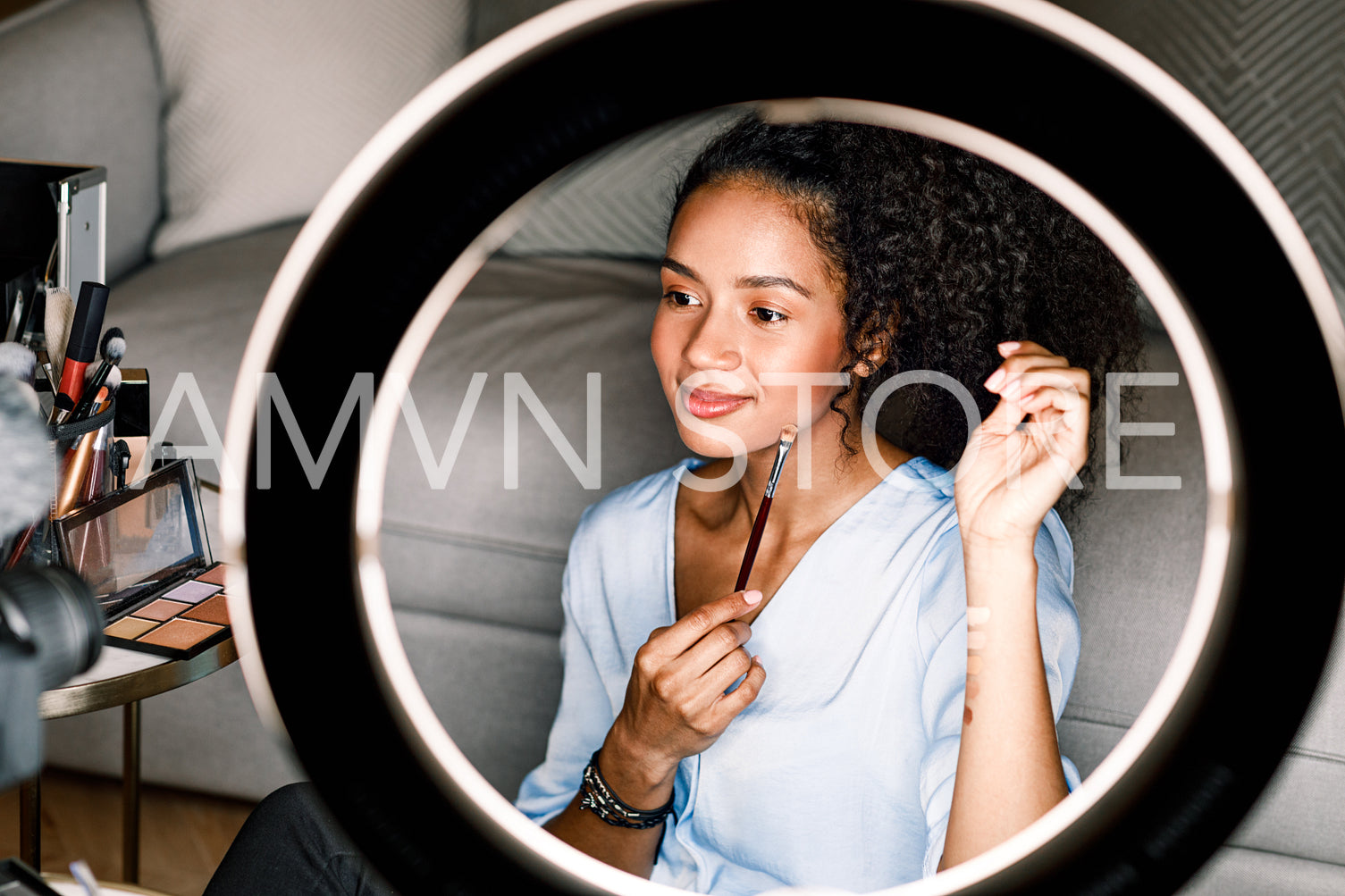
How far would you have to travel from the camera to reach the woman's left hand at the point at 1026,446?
0.30m

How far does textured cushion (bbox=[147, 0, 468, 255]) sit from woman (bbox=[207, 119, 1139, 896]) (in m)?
0.78

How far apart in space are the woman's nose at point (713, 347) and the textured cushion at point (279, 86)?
81 cm

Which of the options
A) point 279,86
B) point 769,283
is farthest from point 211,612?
point 279,86

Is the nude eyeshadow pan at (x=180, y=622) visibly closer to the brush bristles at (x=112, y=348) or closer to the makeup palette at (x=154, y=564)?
the makeup palette at (x=154, y=564)

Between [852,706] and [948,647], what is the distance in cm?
6

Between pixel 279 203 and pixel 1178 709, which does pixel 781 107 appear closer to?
pixel 1178 709

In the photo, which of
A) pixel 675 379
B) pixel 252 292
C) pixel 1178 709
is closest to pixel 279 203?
pixel 252 292

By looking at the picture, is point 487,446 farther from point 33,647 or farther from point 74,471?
point 33,647

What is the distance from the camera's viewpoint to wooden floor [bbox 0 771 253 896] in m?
0.84

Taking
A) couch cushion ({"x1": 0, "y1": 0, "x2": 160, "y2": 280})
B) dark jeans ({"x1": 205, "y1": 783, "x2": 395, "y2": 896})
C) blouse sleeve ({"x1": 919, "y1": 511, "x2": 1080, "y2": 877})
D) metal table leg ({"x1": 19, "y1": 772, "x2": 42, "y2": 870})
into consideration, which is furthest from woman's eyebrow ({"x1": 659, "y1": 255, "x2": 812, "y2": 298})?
couch cushion ({"x1": 0, "y1": 0, "x2": 160, "y2": 280})

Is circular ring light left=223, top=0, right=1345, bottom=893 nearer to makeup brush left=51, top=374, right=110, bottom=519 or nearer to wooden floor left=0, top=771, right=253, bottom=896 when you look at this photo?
makeup brush left=51, top=374, right=110, bottom=519

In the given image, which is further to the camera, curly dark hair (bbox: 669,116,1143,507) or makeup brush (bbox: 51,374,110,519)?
makeup brush (bbox: 51,374,110,519)

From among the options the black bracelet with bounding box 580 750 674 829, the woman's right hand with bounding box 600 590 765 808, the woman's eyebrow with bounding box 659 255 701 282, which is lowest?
the black bracelet with bounding box 580 750 674 829

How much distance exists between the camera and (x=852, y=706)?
388mm
